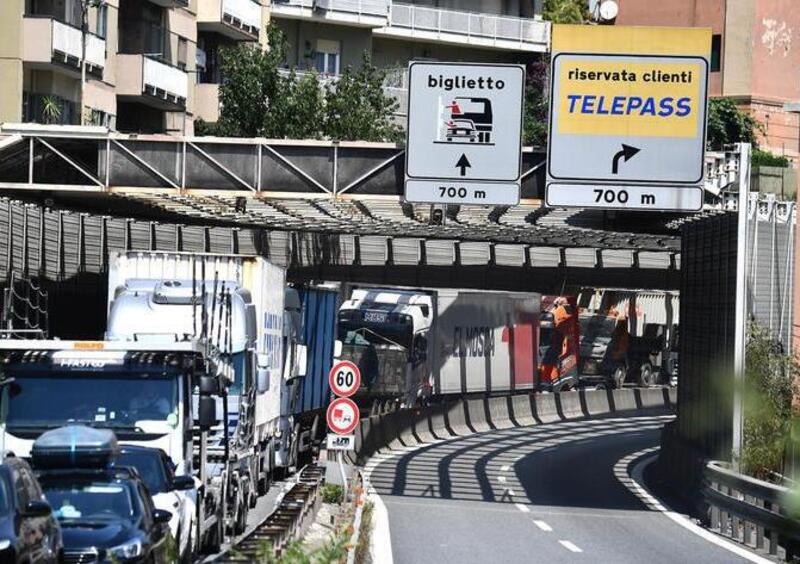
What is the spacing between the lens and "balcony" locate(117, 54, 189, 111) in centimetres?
5453

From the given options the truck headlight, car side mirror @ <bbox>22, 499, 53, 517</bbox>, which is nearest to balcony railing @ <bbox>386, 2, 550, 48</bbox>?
the truck headlight

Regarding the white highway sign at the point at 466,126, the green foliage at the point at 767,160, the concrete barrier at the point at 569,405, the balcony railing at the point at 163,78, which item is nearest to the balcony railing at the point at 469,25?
Answer: the balcony railing at the point at 163,78

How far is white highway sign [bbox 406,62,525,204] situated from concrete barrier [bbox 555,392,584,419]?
33570 millimetres

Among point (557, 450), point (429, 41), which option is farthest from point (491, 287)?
point (429, 41)

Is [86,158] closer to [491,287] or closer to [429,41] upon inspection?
[491,287]

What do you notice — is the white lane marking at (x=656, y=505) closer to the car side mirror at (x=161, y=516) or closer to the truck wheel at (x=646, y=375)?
the car side mirror at (x=161, y=516)

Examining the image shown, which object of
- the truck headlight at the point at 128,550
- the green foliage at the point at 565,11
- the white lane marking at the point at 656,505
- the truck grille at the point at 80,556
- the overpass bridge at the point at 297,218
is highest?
the green foliage at the point at 565,11

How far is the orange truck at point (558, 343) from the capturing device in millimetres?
67875

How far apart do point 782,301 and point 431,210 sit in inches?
397

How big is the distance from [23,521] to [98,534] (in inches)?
71.9

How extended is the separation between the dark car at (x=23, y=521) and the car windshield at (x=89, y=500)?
49.3 inches

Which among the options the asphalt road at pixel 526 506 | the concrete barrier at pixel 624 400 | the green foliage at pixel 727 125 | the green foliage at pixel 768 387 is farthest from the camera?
the concrete barrier at pixel 624 400

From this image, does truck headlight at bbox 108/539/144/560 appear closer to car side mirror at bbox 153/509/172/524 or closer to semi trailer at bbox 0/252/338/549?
car side mirror at bbox 153/509/172/524

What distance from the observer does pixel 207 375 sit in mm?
18969
